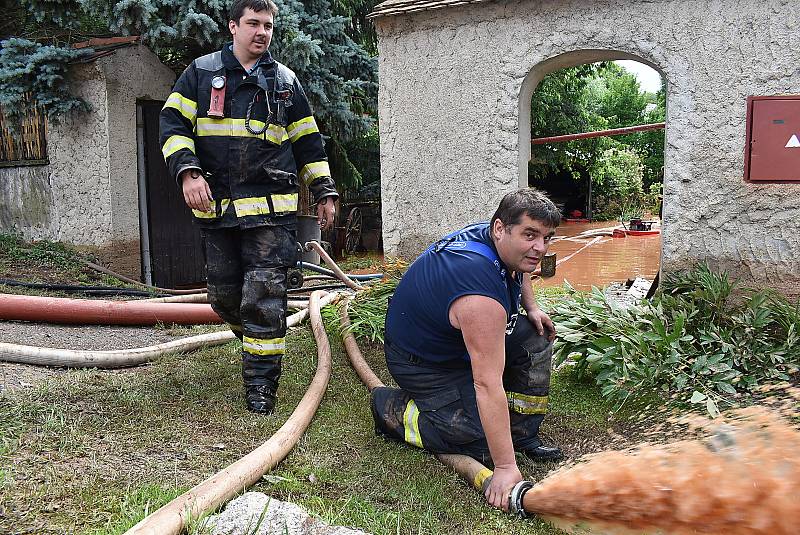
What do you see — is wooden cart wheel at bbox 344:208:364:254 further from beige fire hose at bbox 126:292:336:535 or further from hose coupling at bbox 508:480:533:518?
hose coupling at bbox 508:480:533:518

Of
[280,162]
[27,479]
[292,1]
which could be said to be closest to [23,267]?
[292,1]

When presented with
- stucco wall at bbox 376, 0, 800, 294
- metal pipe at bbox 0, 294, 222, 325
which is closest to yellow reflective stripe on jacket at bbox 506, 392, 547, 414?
stucco wall at bbox 376, 0, 800, 294

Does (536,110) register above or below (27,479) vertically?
above

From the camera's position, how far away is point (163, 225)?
9.67m

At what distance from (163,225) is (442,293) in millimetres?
7365

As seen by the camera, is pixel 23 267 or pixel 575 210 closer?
pixel 23 267

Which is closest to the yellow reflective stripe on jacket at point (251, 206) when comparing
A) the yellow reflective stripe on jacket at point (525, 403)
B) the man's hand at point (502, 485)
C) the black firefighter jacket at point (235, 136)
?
the black firefighter jacket at point (235, 136)

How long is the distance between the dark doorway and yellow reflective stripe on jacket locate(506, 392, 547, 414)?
631cm

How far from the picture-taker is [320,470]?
3176mm

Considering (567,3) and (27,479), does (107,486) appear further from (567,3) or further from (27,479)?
(567,3)

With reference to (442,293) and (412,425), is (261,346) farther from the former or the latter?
(442,293)

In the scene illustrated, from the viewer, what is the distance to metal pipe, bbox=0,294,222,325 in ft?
18.0

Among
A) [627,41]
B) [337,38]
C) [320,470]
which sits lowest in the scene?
[320,470]

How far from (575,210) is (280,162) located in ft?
64.6
